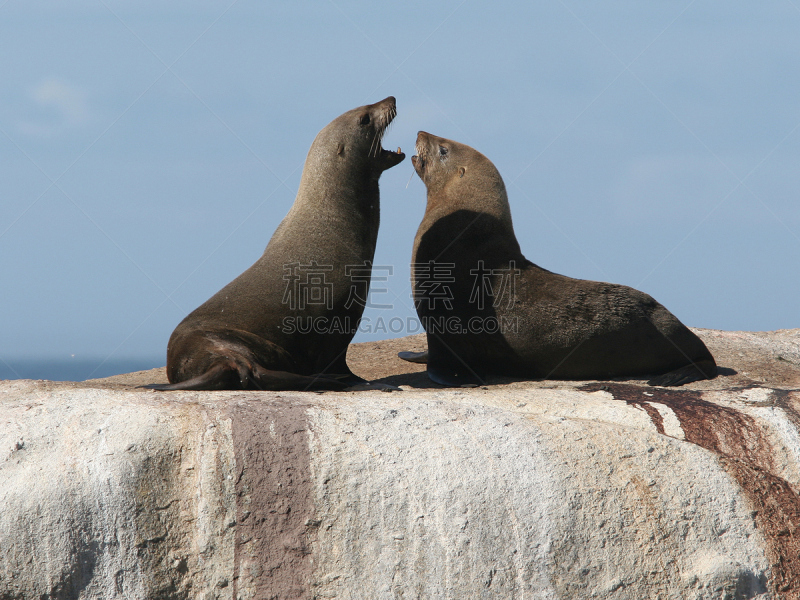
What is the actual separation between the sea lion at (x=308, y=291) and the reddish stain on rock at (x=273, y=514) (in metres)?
1.08

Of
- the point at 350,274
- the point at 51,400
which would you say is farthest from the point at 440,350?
the point at 51,400

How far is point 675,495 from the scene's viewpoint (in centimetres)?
406

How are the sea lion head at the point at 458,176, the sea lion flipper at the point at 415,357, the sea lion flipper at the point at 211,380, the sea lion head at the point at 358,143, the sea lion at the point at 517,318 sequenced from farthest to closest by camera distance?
1. the sea lion flipper at the point at 415,357
2. the sea lion head at the point at 458,176
3. the sea lion head at the point at 358,143
4. the sea lion at the point at 517,318
5. the sea lion flipper at the point at 211,380

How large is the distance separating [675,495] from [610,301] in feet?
9.41

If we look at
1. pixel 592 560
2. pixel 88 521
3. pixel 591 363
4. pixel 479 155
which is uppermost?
pixel 479 155

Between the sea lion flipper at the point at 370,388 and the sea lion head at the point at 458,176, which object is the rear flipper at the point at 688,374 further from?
the sea lion flipper at the point at 370,388

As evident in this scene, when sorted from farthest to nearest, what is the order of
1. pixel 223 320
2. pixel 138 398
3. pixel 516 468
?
pixel 223 320, pixel 138 398, pixel 516 468

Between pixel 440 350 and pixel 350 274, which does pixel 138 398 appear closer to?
pixel 350 274

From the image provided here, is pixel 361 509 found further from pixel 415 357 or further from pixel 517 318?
pixel 415 357

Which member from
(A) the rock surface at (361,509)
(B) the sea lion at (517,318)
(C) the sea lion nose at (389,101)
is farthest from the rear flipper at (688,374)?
(C) the sea lion nose at (389,101)

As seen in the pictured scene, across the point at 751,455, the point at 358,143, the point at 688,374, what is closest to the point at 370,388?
the point at 358,143

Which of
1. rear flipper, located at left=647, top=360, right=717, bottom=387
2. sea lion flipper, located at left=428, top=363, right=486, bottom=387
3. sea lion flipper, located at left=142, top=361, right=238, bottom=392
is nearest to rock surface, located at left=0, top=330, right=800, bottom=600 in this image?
sea lion flipper, located at left=142, top=361, right=238, bottom=392

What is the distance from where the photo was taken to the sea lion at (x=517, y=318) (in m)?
6.60

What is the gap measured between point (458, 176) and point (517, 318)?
72.4 inches
